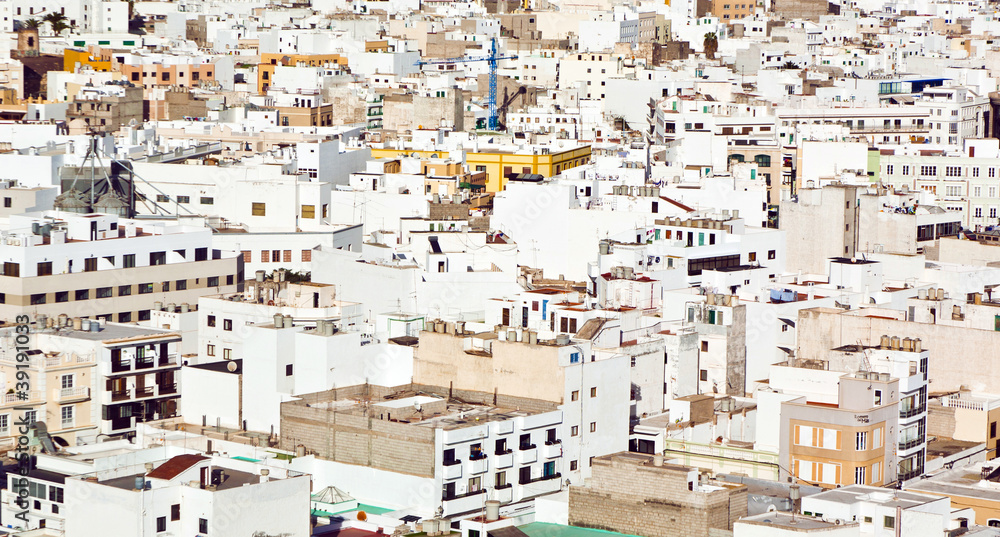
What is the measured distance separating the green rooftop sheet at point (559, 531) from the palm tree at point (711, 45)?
331 feet

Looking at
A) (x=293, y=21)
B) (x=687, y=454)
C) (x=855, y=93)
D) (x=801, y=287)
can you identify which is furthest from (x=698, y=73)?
(x=687, y=454)

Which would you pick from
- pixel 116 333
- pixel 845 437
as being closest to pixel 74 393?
pixel 116 333

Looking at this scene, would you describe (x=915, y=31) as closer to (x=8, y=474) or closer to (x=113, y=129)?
(x=113, y=129)

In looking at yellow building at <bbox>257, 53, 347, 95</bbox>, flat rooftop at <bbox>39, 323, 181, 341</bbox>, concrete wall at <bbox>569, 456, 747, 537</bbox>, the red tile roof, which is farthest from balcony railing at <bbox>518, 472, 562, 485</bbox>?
yellow building at <bbox>257, 53, 347, 95</bbox>

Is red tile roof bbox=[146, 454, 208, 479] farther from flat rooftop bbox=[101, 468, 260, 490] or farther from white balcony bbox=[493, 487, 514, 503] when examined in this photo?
white balcony bbox=[493, 487, 514, 503]

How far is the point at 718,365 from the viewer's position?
2108 inches

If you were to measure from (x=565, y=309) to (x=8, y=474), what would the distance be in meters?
16.1

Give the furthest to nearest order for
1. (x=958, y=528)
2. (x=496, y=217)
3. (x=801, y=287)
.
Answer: (x=496, y=217) < (x=801, y=287) < (x=958, y=528)

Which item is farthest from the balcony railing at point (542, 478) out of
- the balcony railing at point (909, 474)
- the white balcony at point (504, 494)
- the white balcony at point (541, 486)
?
the balcony railing at point (909, 474)

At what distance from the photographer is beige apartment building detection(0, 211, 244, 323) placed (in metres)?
60.3

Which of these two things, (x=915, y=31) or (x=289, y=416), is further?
(x=915, y=31)

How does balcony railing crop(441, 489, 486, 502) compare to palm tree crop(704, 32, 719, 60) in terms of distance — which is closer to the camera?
balcony railing crop(441, 489, 486, 502)

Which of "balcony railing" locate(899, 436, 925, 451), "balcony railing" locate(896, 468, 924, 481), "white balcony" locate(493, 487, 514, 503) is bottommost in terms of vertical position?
"white balcony" locate(493, 487, 514, 503)

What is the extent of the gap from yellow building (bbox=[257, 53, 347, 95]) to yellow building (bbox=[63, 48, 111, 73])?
27.2 feet
